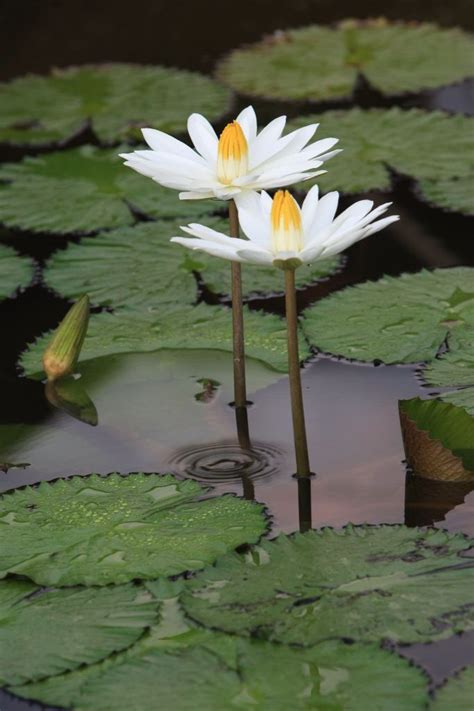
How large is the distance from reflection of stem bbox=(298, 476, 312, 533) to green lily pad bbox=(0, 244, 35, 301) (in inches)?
36.1

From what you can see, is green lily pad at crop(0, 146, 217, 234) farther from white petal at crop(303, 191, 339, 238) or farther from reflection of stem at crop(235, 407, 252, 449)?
white petal at crop(303, 191, 339, 238)

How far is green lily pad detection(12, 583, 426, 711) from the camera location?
1313mm

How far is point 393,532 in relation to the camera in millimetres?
1586

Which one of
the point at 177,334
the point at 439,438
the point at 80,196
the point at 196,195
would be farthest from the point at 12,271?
the point at 439,438

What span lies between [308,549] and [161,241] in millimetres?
1148

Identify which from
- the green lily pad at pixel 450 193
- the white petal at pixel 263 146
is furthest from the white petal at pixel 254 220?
the green lily pad at pixel 450 193

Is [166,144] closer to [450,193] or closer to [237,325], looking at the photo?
[237,325]

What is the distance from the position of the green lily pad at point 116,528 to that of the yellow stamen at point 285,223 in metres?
0.39

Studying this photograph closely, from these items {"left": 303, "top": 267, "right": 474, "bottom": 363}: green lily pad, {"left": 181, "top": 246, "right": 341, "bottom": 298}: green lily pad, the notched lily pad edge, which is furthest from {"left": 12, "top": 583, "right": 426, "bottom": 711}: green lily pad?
{"left": 181, "top": 246, "right": 341, "bottom": 298}: green lily pad

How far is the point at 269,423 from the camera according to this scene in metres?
1.96

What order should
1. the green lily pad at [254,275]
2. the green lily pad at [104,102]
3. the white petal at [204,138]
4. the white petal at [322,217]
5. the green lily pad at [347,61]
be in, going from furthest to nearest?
the green lily pad at [347,61] → the green lily pad at [104,102] → the green lily pad at [254,275] → the white petal at [204,138] → the white petal at [322,217]

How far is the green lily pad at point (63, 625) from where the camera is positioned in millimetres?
1409

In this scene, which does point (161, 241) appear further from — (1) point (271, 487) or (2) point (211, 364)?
(1) point (271, 487)

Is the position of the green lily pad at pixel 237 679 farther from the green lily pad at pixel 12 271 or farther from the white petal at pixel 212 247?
the green lily pad at pixel 12 271
